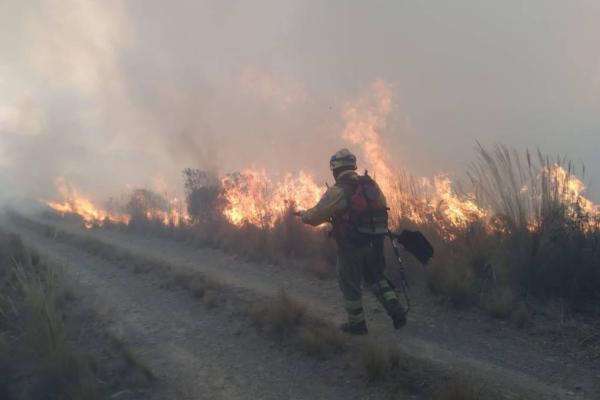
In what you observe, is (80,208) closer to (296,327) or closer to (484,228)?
(296,327)

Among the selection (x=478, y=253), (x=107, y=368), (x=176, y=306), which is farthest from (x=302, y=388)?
(x=478, y=253)

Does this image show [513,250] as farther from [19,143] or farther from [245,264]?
[19,143]

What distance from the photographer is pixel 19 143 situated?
38531 mm

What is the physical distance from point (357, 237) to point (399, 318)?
1.15 meters

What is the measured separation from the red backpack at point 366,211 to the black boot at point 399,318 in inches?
40.6

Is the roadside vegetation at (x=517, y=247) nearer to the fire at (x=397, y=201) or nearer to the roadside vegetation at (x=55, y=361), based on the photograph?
the fire at (x=397, y=201)

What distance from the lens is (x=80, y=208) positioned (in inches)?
990

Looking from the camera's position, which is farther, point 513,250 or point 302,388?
point 513,250

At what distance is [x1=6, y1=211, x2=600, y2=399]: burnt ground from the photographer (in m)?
4.77

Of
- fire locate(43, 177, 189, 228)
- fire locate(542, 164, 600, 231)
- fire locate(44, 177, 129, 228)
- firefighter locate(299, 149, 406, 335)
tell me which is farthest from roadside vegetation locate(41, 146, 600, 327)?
fire locate(44, 177, 129, 228)

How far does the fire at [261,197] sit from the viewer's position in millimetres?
11719

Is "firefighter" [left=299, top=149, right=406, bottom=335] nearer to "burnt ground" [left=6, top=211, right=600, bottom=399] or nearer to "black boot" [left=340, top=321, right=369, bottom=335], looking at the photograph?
"black boot" [left=340, top=321, right=369, bottom=335]

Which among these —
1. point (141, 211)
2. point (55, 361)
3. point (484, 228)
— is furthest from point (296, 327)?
point (141, 211)

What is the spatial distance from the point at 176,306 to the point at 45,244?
962cm
